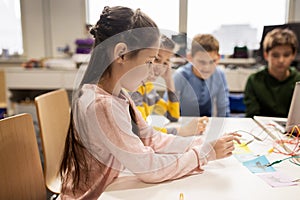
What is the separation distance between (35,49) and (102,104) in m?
2.88

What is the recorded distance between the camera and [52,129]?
1198mm

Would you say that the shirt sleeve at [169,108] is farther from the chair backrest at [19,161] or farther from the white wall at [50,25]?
→ the white wall at [50,25]

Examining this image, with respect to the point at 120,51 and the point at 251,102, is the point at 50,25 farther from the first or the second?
the point at 120,51

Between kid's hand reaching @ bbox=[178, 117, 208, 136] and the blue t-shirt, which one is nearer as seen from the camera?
kid's hand reaching @ bbox=[178, 117, 208, 136]

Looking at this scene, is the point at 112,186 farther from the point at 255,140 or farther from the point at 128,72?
the point at 255,140

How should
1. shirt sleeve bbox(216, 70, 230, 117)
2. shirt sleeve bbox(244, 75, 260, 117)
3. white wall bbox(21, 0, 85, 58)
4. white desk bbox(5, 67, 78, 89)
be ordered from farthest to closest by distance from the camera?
white wall bbox(21, 0, 85, 58) → white desk bbox(5, 67, 78, 89) → shirt sleeve bbox(244, 75, 260, 117) → shirt sleeve bbox(216, 70, 230, 117)

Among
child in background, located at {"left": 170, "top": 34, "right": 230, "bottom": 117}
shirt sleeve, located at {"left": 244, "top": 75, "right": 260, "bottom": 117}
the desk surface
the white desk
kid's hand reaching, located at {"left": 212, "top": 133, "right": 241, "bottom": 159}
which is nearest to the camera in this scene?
the desk surface

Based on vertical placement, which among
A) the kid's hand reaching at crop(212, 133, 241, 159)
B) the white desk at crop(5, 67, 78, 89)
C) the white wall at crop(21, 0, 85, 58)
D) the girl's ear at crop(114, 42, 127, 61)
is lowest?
the white desk at crop(5, 67, 78, 89)

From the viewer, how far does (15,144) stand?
828mm

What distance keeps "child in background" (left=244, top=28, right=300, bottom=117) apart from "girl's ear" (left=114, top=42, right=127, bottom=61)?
1.14 meters

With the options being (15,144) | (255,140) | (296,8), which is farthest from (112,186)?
(296,8)

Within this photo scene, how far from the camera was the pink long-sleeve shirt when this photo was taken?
0.65 metres

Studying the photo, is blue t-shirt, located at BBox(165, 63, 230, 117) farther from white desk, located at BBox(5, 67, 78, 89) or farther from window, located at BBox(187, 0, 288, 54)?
white desk, located at BBox(5, 67, 78, 89)

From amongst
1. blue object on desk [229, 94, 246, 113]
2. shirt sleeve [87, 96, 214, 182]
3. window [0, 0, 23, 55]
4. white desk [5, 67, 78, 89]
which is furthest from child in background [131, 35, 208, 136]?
window [0, 0, 23, 55]
